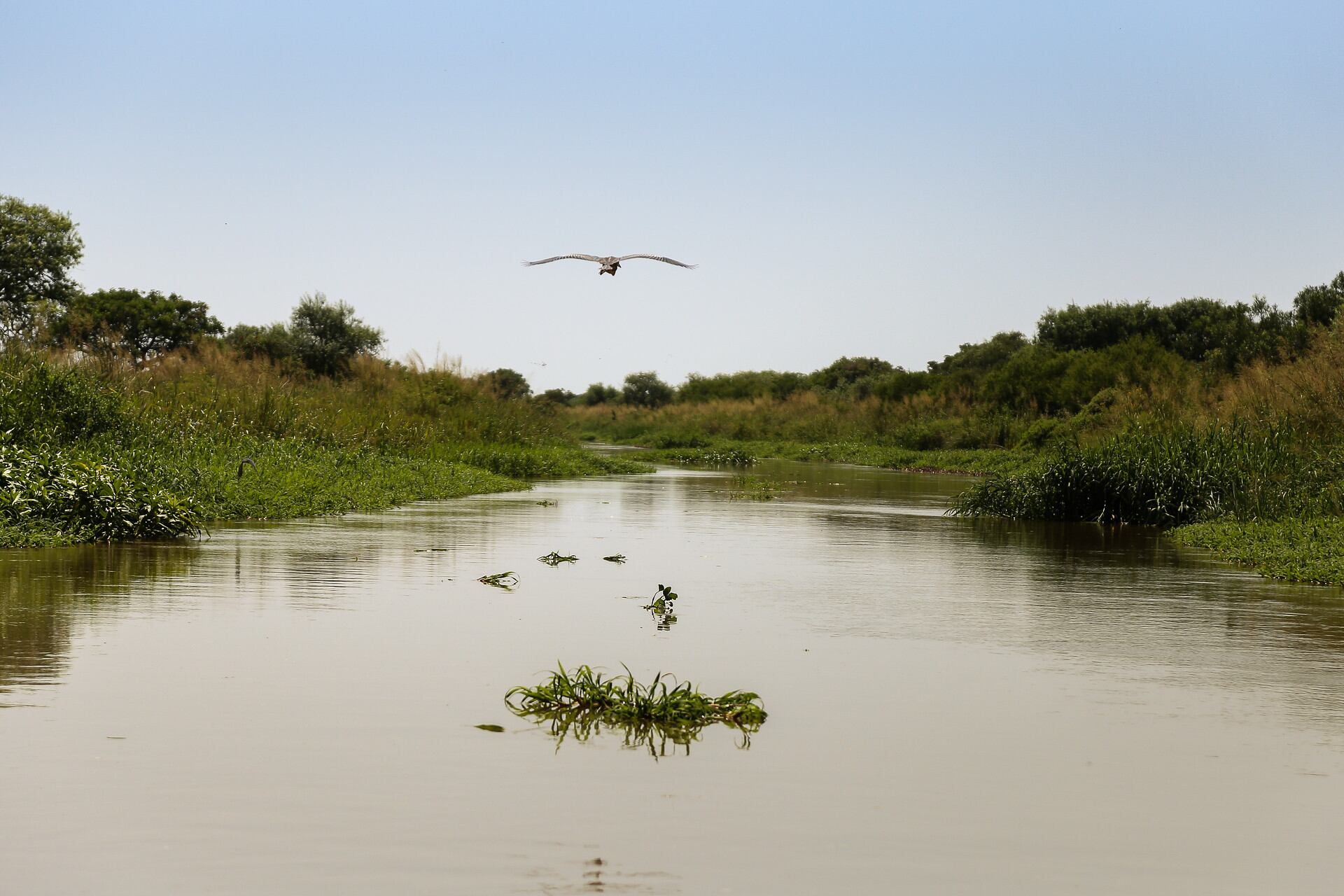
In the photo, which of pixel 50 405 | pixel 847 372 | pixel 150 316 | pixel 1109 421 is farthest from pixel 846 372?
pixel 50 405

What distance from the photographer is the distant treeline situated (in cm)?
5019

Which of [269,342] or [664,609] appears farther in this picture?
[269,342]

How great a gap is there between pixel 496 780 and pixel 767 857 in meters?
1.52

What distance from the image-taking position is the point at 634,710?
25.6 feet

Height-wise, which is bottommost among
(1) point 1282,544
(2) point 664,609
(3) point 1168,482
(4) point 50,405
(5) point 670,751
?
(5) point 670,751

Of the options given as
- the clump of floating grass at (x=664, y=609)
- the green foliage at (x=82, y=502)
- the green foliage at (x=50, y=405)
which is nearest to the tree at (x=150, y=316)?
the green foliage at (x=50, y=405)

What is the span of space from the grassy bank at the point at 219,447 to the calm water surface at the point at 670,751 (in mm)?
1598

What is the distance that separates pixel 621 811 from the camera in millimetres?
6039

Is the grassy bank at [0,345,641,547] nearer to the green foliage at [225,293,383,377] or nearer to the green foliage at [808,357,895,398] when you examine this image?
the green foliage at [225,293,383,377]

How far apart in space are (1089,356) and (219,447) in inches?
1523

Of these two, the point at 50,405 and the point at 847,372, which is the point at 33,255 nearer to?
the point at 50,405

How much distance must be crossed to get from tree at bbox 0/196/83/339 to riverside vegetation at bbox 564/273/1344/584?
26.8 meters

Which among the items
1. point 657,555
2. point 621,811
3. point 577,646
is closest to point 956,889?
point 621,811

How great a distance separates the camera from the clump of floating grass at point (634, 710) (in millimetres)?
7531
